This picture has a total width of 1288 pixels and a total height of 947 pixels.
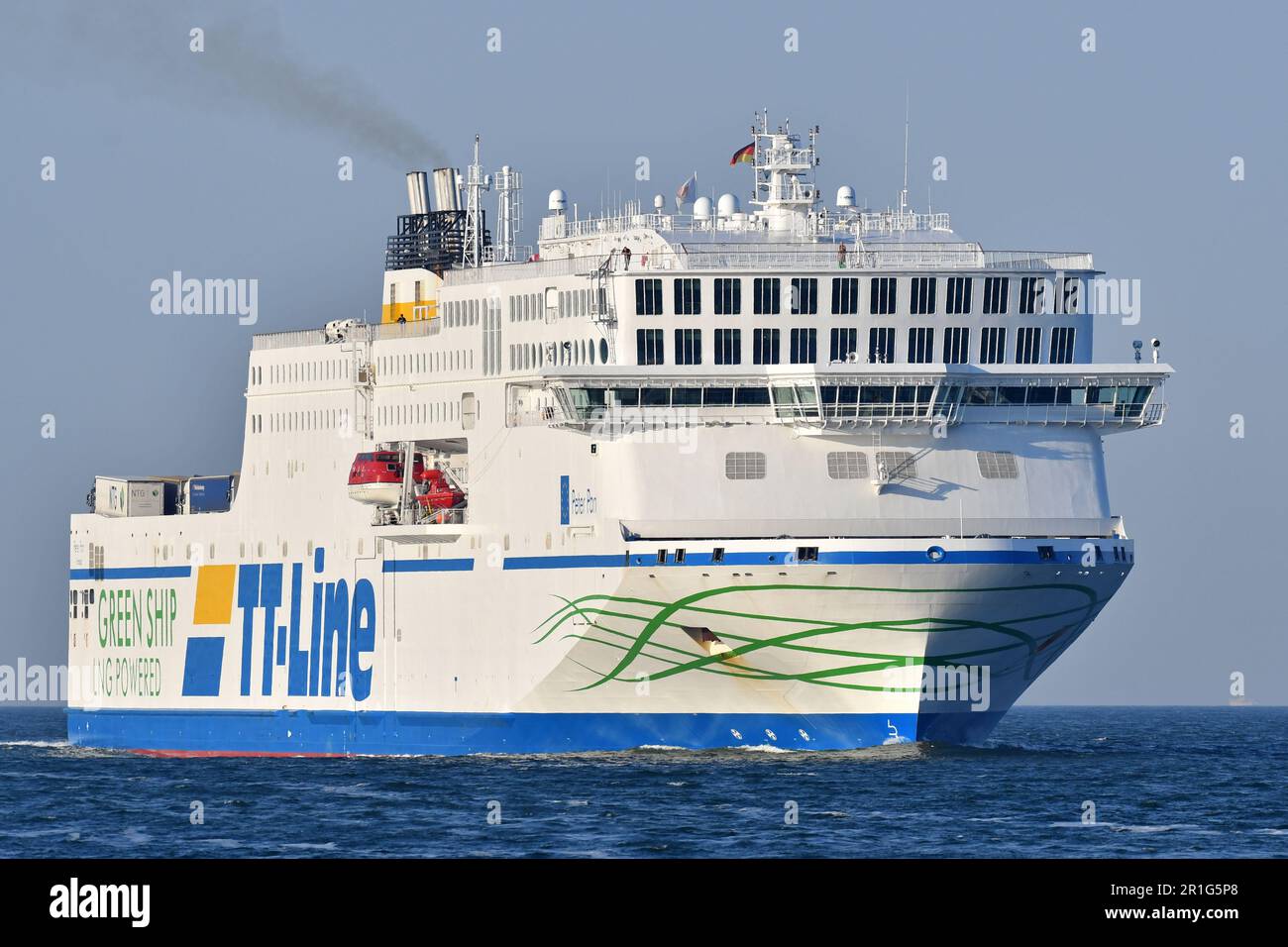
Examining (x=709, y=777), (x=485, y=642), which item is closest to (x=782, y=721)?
(x=709, y=777)

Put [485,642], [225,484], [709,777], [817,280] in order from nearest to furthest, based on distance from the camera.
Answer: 1. [709,777]
2. [817,280]
3. [485,642]
4. [225,484]

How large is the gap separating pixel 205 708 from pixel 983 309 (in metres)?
27.2

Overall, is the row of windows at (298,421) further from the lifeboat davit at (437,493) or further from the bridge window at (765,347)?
the bridge window at (765,347)

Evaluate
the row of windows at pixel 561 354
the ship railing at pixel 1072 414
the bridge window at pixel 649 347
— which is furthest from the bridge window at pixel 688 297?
the ship railing at pixel 1072 414

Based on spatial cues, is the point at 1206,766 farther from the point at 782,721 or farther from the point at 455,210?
the point at 455,210

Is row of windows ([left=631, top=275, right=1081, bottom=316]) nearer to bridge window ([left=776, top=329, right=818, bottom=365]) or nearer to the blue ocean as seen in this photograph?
bridge window ([left=776, top=329, right=818, bottom=365])

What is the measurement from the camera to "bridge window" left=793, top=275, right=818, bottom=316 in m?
54.1

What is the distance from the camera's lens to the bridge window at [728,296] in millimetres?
54156

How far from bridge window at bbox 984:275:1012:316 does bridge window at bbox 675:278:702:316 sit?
21.1 feet

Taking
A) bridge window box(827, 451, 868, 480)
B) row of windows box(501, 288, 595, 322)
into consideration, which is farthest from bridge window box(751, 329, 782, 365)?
row of windows box(501, 288, 595, 322)

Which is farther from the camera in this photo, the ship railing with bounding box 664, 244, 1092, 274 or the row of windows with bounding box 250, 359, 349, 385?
the row of windows with bounding box 250, 359, 349, 385

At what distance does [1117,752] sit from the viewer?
6981cm

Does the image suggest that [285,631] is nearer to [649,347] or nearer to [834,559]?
[649,347]
